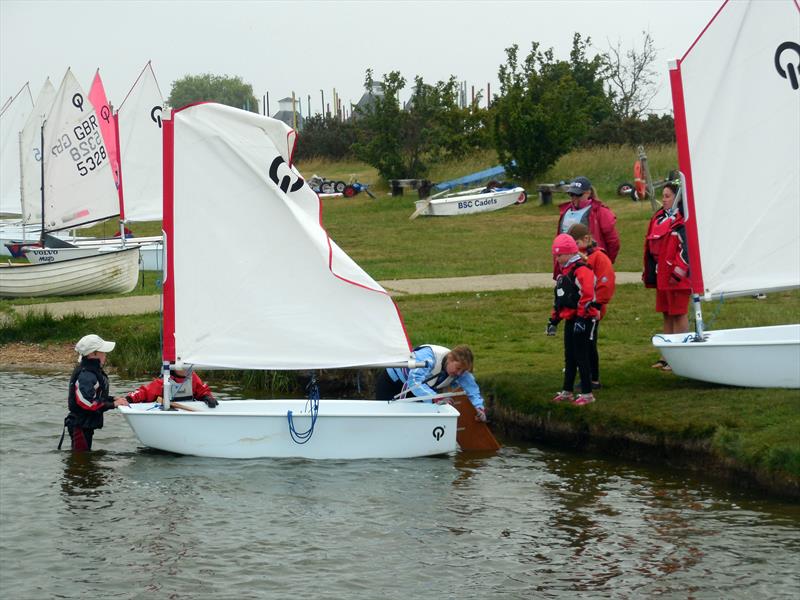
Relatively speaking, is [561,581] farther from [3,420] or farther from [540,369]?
[3,420]

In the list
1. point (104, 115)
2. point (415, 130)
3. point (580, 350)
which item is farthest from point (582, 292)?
point (415, 130)

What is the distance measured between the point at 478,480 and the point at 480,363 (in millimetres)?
3429

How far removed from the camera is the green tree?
36812 millimetres

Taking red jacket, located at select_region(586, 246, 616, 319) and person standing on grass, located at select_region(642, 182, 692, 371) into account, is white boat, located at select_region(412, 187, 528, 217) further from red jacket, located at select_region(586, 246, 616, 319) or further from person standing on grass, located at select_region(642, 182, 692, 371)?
red jacket, located at select_region(586, 246, 616, 319)

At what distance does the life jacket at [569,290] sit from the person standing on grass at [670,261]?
1403mm

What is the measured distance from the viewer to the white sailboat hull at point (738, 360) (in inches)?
462

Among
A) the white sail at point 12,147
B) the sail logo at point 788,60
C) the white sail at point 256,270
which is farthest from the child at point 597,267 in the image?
the white sail at point 12,147

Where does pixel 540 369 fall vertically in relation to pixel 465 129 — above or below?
below

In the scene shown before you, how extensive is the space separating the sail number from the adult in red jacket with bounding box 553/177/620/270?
1596cm

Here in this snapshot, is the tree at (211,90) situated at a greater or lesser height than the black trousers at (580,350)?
greater

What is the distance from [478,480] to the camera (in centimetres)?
1087

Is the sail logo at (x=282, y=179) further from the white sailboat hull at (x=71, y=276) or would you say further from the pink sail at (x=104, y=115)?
the pink sail at (x=104, y=115)

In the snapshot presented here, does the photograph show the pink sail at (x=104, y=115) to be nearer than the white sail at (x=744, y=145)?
No

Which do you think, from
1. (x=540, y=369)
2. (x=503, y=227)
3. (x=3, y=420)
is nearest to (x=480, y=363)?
(x=540, y=369)
